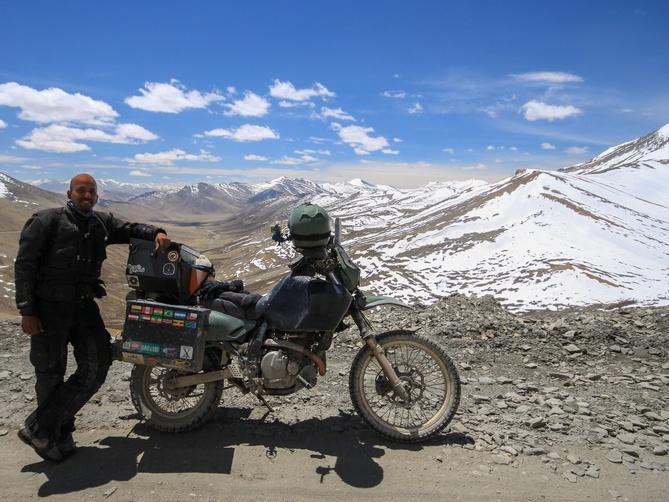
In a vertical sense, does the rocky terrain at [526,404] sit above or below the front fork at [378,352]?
below

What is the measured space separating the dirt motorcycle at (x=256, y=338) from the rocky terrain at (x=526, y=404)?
51cm

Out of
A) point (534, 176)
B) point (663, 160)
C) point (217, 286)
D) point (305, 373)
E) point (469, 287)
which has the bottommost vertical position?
point (469, 287)

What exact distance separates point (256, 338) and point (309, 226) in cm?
139

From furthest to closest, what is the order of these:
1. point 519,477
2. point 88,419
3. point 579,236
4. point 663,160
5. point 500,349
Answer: point 663,160, point 579,236, point 500,349, point 88,419, point 519,477

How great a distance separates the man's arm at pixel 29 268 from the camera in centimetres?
425

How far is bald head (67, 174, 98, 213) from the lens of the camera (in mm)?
4574

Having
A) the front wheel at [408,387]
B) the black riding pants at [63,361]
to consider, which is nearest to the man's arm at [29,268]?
the black riding pants at [63,361]

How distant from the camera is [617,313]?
985cm

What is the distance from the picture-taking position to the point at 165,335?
4.83m

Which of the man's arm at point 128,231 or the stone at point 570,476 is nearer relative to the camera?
the stone at point 570,476

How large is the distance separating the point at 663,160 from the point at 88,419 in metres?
211

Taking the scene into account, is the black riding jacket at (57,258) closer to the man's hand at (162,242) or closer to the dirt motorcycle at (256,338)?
the dirt motorcycle at (256,338)

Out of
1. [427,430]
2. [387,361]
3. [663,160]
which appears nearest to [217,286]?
[387,361]

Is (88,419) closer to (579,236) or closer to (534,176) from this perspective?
(579,236)
